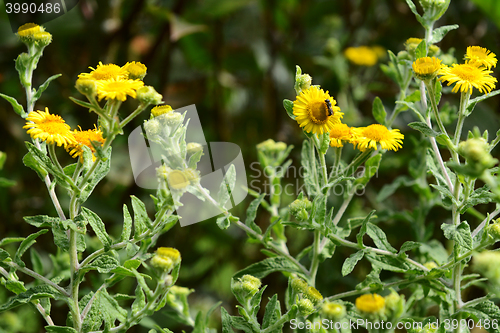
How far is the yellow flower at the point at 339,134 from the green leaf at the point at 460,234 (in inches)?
7.2

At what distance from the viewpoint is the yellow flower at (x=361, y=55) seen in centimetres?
145

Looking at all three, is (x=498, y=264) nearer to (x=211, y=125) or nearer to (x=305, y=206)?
(x=305, y=206)

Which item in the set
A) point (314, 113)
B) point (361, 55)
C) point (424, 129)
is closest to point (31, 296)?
point (314, 113)

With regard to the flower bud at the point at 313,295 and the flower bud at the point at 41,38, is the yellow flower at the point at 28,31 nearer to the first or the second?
the flower bud at the point at 41,38

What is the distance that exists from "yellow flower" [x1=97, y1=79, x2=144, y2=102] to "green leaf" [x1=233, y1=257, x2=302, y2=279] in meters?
0.32

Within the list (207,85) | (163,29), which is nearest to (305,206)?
(163,29)

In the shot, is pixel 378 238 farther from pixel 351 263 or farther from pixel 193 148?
pixel 193 148

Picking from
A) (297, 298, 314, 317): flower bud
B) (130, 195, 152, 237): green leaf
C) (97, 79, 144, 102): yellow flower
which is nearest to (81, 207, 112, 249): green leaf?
(130, 195, 152, 237): green leaf

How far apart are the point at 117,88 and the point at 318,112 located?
0.26 m

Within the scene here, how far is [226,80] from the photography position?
4.77 feet

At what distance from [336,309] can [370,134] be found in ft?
0.83

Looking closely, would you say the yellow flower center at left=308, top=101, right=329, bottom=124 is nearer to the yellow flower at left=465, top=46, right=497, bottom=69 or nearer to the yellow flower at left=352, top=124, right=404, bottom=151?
the yellow flower at left=352, top=124, right=404, bottom=151

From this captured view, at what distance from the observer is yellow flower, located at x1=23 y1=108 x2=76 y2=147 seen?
52 cm

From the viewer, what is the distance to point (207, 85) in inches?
59.7
